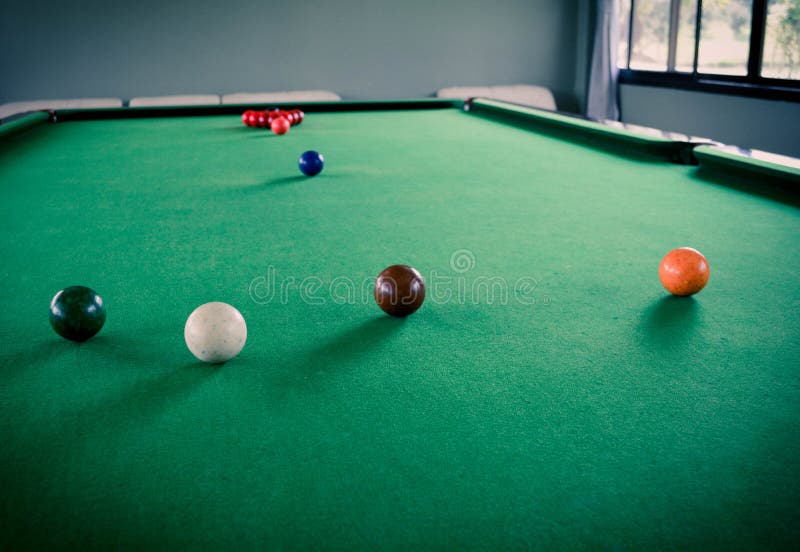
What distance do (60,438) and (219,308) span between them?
1.22 feet

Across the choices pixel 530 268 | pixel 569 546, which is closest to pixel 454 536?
pixel 569 546

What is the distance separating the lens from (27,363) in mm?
1295

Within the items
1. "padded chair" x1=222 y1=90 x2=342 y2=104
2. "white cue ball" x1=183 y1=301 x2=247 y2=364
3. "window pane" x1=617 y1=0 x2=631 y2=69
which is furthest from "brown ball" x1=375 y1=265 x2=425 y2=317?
"window pane" x1=617 y1=0 x2=631 y2=69

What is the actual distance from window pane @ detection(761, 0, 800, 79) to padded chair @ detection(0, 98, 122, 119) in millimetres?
6014

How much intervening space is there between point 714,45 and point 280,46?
4.31 m

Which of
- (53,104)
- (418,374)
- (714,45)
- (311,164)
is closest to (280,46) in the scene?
(53,104)

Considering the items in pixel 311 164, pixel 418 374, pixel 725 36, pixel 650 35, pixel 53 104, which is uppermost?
pixel 650 35

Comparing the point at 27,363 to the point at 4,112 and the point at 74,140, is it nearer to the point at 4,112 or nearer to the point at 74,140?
the point at 74,140

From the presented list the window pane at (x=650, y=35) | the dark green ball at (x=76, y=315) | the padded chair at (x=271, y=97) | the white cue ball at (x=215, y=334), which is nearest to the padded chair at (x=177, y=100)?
the padded chair at (x=271, y=97)

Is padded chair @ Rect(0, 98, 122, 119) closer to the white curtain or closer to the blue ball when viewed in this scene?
the blue ball

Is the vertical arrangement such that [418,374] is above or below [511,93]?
below

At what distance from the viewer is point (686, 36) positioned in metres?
6.45

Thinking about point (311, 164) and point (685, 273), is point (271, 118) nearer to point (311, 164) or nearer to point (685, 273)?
point (311, 164)

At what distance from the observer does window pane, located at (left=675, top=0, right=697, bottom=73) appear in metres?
6.35
